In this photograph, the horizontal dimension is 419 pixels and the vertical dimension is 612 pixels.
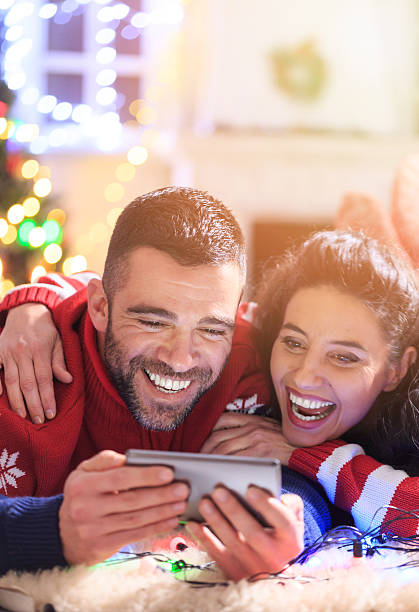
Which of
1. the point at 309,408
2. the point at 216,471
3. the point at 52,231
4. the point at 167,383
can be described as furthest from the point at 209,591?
the point at 52,231

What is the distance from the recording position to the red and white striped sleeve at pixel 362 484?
1054mm

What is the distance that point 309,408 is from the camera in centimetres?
118

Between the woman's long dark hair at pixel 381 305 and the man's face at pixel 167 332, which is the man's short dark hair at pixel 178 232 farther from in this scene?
the woman's long dark hair at pixel 381 305

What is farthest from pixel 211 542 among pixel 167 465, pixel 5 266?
pixel 5 266

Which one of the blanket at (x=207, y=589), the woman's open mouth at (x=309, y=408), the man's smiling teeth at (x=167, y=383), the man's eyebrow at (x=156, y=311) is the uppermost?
the man's eyebrow at (x=156, y=311)

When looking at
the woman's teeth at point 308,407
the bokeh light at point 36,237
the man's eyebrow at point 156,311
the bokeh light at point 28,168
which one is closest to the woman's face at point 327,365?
the woman's teeth at point 308,407

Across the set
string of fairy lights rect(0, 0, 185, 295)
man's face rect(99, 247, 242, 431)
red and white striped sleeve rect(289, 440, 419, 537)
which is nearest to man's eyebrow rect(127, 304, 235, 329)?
man's face rect(99, 247, 242, 431)

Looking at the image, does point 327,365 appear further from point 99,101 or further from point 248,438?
point 99,101

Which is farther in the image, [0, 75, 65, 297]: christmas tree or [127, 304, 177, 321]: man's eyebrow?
[0, 75, 65, 297]: christmas tree

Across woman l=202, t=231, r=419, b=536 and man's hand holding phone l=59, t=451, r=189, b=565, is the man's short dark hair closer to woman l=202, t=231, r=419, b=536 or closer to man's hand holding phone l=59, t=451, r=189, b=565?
woman l=202, t=231, r=419, b=536

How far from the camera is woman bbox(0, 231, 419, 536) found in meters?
1.12

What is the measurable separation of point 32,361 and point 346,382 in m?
Result: 0.52

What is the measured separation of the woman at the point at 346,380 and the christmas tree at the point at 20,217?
1.85m

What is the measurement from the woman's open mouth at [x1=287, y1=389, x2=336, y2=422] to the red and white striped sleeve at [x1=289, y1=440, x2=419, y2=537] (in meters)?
0.05
